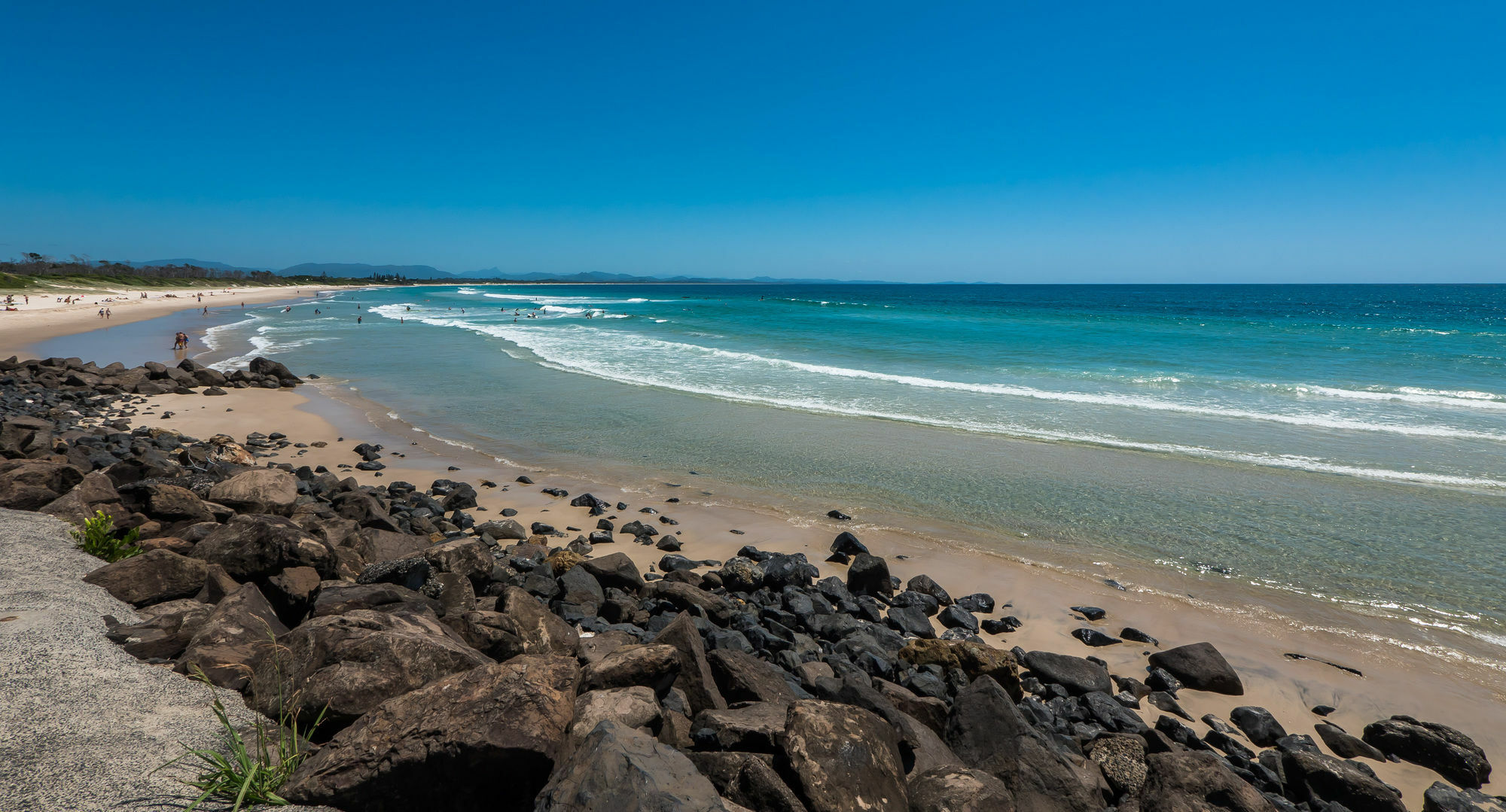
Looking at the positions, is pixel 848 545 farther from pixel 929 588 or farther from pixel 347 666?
pixel 347 666

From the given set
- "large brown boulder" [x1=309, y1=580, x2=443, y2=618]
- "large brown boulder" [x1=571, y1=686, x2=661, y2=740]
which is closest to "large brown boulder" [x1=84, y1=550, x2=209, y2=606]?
"large brown boulder" [x1=309, y1=580, x2=443, y2=618]

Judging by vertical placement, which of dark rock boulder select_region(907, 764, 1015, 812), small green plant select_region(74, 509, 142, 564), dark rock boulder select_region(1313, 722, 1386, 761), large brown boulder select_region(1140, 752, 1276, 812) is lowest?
dark rock boulder select_region(1313, 722, 1386, 761)

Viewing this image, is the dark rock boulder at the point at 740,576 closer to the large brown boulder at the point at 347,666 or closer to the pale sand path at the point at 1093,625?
the pale sand path at the point at 1093,625

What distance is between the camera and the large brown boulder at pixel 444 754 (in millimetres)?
2836

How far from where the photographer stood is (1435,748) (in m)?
4.62

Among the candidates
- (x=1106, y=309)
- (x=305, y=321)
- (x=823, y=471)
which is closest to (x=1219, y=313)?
(x=1106, y=309)

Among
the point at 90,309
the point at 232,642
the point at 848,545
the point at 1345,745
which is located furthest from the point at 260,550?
the point at 90,309

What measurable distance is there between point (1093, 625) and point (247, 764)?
6412mm

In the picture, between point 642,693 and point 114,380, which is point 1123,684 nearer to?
point 642,693

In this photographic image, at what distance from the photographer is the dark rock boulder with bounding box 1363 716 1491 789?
4547 mm

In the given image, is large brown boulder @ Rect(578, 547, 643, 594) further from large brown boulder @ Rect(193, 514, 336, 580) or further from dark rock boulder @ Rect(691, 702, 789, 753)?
dark rock boulder @ Rect(691, 702, 789, 753)

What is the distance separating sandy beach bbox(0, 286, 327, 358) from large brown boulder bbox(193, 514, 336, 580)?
2770 cm

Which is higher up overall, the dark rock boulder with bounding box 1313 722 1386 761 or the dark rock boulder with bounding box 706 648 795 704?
the dark rock boulder with bounding box 706 648 795 704

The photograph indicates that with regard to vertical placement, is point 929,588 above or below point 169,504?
below
